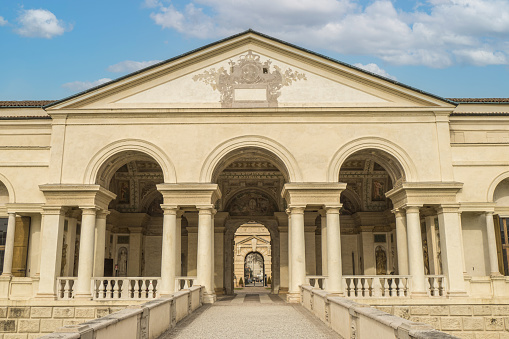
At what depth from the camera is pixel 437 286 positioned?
61.3ft

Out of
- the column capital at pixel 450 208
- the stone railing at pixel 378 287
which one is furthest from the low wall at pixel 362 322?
the column capital at pixel 450 208

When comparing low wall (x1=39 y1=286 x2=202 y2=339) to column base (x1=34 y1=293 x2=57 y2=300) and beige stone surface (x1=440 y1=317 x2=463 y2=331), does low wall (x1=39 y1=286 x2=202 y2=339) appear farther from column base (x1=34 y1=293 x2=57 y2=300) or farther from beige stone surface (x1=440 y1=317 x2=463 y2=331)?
beige stone surface (x1=440 y1=317 x2=463 y2=331)

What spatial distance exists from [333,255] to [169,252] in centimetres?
656

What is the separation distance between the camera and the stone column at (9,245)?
19297mm

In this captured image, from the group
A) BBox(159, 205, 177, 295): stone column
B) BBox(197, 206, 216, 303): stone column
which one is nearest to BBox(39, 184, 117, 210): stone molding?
BBox(159, 205, 177, 295): stone column

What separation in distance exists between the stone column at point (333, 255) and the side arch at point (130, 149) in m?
6.57

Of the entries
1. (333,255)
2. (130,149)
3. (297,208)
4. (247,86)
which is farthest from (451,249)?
(130,149)

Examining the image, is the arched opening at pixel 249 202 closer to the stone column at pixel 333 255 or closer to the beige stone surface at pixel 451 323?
the stone column at pixel 333 255

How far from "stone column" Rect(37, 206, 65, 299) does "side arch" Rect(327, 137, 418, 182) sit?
435 inches

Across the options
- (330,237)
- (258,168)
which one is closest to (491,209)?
(330,237)

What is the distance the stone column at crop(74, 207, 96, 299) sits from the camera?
61.0 feet

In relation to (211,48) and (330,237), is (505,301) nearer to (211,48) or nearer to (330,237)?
(330,237)

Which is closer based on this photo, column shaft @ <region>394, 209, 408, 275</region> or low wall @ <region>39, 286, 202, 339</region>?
low wall @ <region>39, 286, 202, 339</region>

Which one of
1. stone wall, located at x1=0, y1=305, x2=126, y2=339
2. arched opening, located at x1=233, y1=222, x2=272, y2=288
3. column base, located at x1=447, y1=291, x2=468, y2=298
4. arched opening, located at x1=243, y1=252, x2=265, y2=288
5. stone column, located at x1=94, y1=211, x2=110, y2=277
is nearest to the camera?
stone wall, located at x1=0, y1=305, x2=126, y2=339
